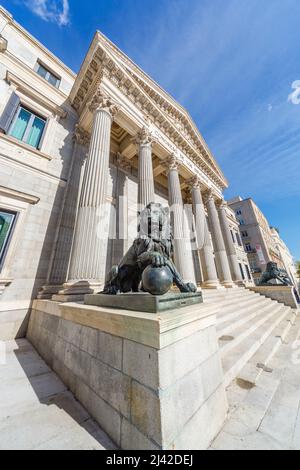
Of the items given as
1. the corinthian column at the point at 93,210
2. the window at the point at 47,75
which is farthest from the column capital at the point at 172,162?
the window at the point at 47,75

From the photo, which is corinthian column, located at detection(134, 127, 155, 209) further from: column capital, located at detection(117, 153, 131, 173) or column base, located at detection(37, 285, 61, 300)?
column base, located at detection(37, 285, 61, 300)

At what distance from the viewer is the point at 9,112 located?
258 inches

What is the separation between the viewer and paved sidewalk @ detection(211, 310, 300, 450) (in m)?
1.76

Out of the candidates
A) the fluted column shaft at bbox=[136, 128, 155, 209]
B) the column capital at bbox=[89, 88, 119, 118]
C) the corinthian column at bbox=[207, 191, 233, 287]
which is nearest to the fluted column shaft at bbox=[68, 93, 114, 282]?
the column capital at bbox=[89, 88, 119, 118]

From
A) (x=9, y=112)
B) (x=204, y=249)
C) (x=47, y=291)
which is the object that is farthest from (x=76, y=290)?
(x=204, y=249)

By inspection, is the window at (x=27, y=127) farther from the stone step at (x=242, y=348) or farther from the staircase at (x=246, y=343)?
the stone step at (x=242, y=348)

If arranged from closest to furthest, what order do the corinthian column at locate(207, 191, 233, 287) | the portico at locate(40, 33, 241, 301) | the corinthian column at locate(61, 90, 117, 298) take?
the corinthian column at locate(61, 90, 117, 298) → the portico at locate(40, 33, 241, 301) → the corinthian column at locate(207, 191, 233, 287)

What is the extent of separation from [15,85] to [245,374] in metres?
12.2

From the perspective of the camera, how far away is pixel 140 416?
62.1 inches

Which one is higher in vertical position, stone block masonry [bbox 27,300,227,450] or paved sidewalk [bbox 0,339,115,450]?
stone block masonry [bbox 27,300,227,450]

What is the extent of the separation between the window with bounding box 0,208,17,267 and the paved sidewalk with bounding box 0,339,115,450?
3589 millimetres

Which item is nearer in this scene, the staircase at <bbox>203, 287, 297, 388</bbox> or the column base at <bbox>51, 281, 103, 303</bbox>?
the staircase at <bbox>203, 287, 297, 388</bbox>

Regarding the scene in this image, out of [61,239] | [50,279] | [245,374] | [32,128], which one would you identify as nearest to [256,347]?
[245,374]

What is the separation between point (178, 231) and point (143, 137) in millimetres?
5164
